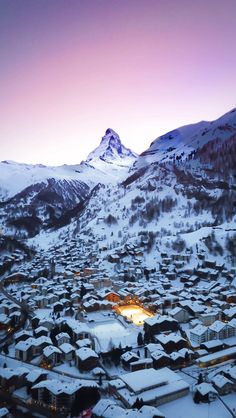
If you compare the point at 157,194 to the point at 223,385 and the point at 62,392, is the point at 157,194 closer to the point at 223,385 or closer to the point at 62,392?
the point at 223,385

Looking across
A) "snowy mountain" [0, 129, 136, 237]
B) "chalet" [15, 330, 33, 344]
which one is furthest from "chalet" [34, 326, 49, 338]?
"snowy mountain" [0, 129, 136, 237]

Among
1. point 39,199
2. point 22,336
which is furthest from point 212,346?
point 39,199

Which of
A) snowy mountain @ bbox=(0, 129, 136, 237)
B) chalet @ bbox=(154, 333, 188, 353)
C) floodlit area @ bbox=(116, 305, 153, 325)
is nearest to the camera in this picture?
chalet @ bbox=(154, 333, 188, 353)

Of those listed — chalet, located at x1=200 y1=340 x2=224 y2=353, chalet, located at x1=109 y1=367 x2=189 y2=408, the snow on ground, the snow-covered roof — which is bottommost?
the snow on ground

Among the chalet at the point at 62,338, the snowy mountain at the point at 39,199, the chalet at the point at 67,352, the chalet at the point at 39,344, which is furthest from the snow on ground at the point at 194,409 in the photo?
the snowy mountain at the point at 39,199

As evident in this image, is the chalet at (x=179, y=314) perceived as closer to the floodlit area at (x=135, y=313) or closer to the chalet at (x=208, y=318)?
the chalet at (x=208, y=318)

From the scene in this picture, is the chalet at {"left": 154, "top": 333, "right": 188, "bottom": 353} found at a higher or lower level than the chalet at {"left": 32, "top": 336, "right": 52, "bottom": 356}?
lower

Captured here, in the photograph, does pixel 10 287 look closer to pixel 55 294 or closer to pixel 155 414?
pixel 55 294

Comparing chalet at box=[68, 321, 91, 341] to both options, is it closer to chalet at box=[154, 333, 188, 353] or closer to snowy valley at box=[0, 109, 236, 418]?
snowy valley at box=[0, 109, 236, 418]
